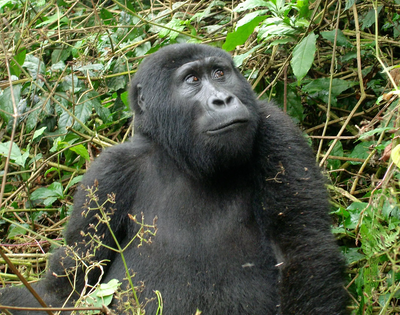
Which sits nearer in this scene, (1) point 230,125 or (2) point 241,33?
(1) point 230,125

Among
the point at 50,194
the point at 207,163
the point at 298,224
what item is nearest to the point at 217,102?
the point at 207,163

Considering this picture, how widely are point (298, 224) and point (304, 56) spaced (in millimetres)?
1523

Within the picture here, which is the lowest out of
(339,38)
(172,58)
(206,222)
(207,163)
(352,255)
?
(352,255)

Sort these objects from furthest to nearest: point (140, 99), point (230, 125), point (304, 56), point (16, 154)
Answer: point (16, 154), point (304, 56), point (140, 99), point (230, 125)

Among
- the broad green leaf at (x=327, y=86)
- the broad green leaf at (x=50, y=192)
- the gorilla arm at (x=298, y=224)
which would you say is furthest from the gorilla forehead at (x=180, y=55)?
the broad green leaf at (x=50, y=192)

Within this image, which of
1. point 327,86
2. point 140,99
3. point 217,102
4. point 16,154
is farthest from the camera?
point 327,86

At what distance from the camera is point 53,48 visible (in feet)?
19.3

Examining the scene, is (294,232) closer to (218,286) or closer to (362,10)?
(218,286)

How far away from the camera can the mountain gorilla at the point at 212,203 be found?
274cm

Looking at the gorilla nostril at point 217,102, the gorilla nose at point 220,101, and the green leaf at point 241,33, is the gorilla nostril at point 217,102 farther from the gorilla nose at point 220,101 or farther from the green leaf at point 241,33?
the green leaf at point 241,33

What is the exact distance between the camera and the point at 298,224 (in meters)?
2.76

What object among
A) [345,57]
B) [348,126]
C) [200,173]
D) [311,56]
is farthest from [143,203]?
[345,57]

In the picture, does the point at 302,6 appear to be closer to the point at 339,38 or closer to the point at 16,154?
the point at 339,38

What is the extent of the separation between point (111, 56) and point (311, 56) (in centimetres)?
240
